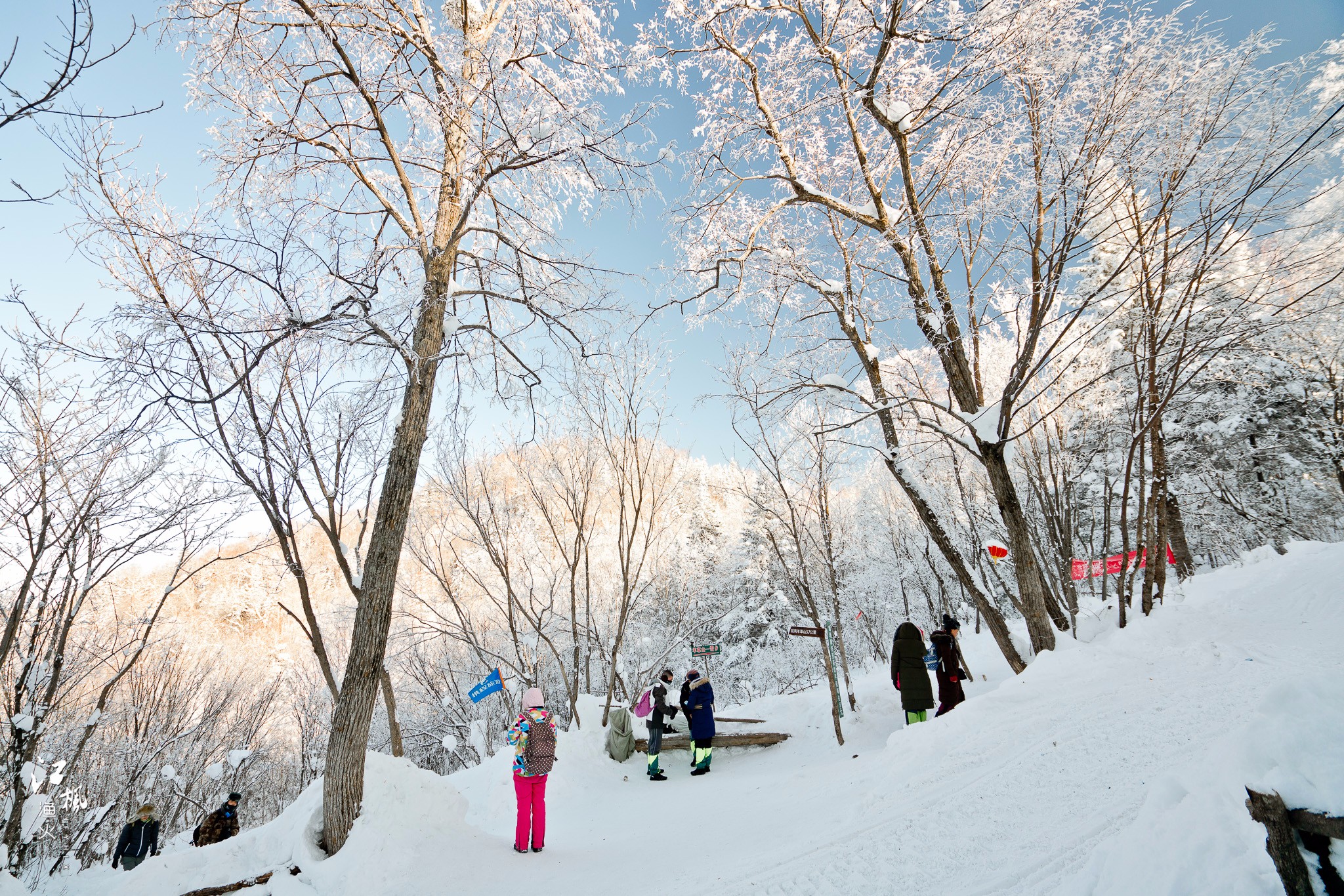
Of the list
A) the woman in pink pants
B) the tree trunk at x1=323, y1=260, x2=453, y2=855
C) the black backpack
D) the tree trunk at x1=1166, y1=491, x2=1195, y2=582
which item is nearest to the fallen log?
the tree trunk at x1=323, y1=260, x2=453, y2=855

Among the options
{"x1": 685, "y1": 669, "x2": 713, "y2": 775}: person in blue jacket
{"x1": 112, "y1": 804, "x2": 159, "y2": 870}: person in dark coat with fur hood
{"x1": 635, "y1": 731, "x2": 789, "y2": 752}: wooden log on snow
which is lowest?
{"x1": 112, "y1": 804, "x2": 159, "y2": 870}: person in dark coat with fur hood

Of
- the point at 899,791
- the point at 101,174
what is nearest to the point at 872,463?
the point at 899,791

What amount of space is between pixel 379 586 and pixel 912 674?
627 centimetres

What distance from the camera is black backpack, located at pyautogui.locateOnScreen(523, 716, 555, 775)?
4867mm

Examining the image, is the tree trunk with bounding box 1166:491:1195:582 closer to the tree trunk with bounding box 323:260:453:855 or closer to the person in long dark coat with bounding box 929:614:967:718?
the person in long dark coat with bounding box 929:614:967:718

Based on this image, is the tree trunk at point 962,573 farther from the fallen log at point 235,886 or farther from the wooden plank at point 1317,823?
the fallen log at point 235,886

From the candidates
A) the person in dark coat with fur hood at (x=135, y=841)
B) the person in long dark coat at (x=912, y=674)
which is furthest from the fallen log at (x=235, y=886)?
the person in dark coat with fur hood at (x=135, y=841)

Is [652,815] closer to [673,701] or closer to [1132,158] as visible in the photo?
[673,701]

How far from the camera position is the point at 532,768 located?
486 cm

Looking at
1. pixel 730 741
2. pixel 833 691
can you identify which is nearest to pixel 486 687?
pixel 730 741

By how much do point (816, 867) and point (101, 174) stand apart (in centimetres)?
871

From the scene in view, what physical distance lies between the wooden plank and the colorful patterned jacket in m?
4.77

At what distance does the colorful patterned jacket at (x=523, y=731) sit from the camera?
4.91 m

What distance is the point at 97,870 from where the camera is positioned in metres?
10.0
